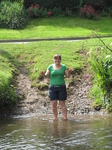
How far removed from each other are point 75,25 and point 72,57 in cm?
1124

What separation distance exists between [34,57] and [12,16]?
9807 mm

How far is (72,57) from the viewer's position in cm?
1350

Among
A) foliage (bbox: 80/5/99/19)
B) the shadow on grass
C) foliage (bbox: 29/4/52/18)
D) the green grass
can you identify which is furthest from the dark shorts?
foliage (bbox: 80/5/99/19)

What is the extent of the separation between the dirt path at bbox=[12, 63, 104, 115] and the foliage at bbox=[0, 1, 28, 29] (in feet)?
36.6

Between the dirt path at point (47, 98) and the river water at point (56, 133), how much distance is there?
0.46 m

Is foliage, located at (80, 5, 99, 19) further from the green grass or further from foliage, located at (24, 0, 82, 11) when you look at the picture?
foliage, located at (24, 0, 82, 11)

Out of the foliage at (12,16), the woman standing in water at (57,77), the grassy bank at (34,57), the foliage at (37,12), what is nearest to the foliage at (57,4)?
the foliage at (37,12)

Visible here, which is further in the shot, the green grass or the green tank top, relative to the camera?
the green grass

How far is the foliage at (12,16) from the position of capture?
76.4 ft

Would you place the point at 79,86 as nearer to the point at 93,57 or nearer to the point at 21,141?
the point at 93,57

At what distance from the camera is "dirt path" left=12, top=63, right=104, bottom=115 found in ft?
36.4

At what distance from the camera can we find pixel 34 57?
45.7ft

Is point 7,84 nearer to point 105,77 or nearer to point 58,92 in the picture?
point 58,92

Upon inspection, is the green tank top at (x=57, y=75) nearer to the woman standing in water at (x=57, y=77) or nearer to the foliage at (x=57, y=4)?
the woman standing in water at (x=57, y=77)
